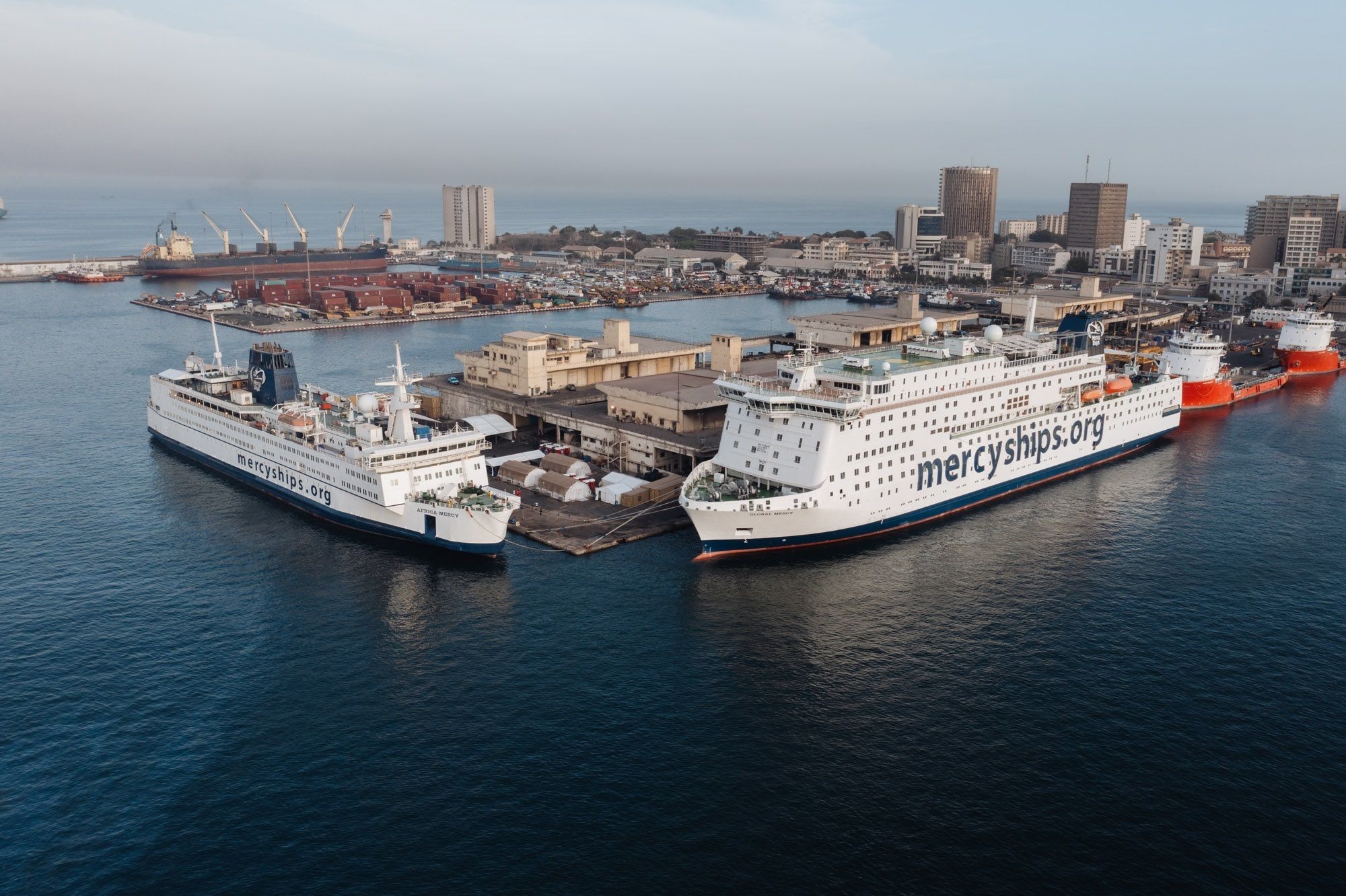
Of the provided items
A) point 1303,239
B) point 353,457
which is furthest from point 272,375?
point 1303,239

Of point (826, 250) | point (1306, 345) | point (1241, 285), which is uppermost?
point (826, 250)

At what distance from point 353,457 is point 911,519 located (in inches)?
1004

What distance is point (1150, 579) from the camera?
36.5m

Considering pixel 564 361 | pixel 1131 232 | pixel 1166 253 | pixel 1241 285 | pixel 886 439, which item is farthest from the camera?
pixel 1131 232

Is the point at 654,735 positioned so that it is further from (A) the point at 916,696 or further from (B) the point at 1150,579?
(B) the point at 1150,579

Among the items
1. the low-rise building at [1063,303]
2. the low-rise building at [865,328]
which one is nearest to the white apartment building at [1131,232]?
the low-rise building at [1063,303]

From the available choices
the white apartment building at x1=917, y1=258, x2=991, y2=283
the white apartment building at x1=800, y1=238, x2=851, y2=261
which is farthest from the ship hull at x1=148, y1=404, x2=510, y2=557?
the white apartment building at x1=800, y1=238, x2=851, y2=261

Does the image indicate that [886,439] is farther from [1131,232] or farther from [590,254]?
[1131,232]

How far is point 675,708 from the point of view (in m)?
27.2

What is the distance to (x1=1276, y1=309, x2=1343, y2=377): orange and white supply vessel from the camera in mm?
81500

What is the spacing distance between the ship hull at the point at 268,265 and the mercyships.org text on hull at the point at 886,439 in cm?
12667

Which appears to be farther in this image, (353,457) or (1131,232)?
(1131,232)

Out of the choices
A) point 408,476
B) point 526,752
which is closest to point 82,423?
point 408,476

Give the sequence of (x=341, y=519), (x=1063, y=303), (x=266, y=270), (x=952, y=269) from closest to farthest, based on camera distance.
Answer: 1. (x=341, y=519)
2. (x=1063, y=303)
3. (x=266, y=270)
4. (x=952, y=269)
